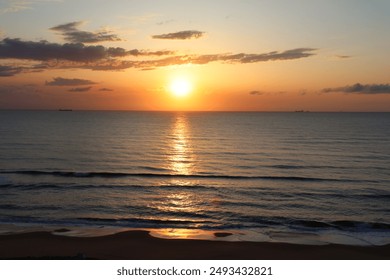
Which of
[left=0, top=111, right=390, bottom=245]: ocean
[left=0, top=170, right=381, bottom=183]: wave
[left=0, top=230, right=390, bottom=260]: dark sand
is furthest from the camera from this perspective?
[left=0, top=170, right=381, bottom=183]: wave

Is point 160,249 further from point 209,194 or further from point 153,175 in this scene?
point 153,175

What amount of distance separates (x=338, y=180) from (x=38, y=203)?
83.5ft

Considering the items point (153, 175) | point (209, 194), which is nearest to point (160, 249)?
point (209, 194)

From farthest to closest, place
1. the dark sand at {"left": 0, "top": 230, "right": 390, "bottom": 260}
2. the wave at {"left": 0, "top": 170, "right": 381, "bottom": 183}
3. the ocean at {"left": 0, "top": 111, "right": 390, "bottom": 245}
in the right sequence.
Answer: the wave at {"left": 0, "top": 170, "right": 381, "bottom": 183} → the ocean at {"left": 0, "top": 111, "right": 390, "bottom": 245} → the dark sand at {"left": 0, "top": 230, "right": 390, "bottom": 260}

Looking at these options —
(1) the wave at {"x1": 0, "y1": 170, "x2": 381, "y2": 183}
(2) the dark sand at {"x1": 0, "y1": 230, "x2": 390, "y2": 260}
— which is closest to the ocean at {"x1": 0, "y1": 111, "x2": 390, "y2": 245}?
(1) the wave at {"x1": 0, "y1": 170, "x2": 381, "y2": 183}

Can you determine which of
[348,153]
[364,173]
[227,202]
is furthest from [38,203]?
Result: [348,153]

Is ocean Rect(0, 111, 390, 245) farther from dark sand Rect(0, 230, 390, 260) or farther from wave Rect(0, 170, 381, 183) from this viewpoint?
dark sand Rect(0, 230, 390, 260)

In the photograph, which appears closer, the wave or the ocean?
the ocean

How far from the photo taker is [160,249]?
16750 mm

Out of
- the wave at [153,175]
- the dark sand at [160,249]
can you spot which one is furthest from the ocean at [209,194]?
the dark sand at [160,249]

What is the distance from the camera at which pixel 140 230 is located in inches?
771

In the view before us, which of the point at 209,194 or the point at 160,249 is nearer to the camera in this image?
the point at 160,249

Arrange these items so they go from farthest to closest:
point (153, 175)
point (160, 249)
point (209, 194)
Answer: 1. point (153, 175)
2. point (209, 194)
3. point (160, 249)

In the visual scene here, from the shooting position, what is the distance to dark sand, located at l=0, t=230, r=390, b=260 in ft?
51.9
